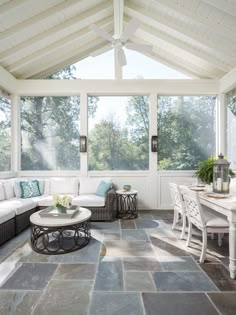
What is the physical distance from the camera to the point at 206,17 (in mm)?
3713

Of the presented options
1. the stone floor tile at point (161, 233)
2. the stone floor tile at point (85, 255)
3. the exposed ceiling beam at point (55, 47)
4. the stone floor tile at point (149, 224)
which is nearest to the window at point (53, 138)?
the exposed ceiling beam at point (55, 47)

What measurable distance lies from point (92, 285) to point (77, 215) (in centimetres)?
126

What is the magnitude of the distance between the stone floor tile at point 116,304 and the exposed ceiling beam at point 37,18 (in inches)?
176

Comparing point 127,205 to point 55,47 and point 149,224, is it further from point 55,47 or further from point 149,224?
point 55,47

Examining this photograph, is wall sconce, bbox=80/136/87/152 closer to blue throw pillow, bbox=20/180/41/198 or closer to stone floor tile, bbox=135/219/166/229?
blue throw pillow, bbox=20/180/41/198

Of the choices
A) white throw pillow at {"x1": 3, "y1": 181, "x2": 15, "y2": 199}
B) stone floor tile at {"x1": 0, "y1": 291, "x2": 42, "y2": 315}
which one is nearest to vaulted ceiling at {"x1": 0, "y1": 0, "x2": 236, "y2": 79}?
white throw pillow at {"x1": 3, "y1": 181, "x2": 15, "y2": 199}

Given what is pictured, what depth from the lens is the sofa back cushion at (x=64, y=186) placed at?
16.9 feet

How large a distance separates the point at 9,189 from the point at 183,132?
14.6ft

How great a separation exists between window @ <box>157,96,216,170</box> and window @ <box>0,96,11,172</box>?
3922mm

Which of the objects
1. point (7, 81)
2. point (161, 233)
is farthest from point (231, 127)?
point (7, 81)

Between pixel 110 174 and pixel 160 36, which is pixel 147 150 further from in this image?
pixel 160 36

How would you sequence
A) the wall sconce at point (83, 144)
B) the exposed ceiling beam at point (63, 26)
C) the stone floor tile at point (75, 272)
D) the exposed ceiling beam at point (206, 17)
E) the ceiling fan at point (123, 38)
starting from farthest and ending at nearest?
the wall sconce at point (83, 144)
the exposed ceiling beam at point (63, 26)
the exposed ceiling beam at point (206, 17)
the ceiling fan at point (123, 38)
the stone floor tile at point (75, 272)

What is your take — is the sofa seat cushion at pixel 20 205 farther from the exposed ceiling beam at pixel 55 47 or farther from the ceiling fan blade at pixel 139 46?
the ceiling fan blade at pixel 139 46

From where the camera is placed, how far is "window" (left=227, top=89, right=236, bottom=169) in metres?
5.31
